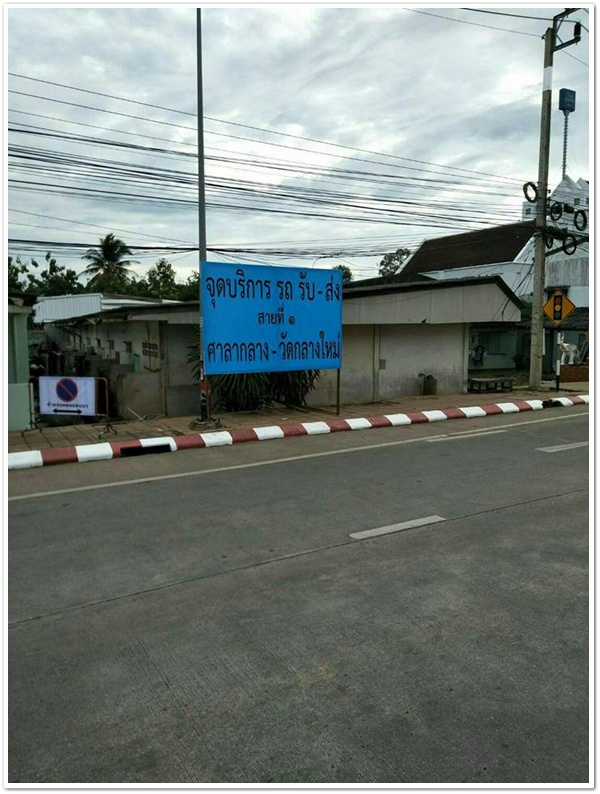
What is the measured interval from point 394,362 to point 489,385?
12.9 ft

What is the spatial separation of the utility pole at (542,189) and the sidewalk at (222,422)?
2.02m

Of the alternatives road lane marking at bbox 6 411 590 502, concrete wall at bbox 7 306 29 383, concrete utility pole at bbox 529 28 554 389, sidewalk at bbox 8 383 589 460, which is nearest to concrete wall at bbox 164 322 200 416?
sidewalk at bbox 8 383 589 460

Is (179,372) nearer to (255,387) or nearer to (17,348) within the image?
(255,387)

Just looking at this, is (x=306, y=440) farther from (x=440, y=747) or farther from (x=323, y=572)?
(x=440, y=747)

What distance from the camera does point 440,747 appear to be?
293 centimetres

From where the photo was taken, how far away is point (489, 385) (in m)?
19.9

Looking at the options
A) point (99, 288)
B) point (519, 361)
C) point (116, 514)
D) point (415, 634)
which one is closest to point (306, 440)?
point (116, 514)

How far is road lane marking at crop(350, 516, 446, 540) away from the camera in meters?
6.01

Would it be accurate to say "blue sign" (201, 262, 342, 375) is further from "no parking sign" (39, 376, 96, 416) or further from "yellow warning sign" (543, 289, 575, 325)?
"yellow warning sign" (543, 289, 575, 325)

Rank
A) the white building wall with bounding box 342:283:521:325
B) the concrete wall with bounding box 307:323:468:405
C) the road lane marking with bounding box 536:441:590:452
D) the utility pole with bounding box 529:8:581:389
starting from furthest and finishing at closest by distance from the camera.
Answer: the utility pole with bounding box 529:8:581:389
the concrete wall with bounding box 307:323:468:405
the white building wall with bounding box 342:283:521:325
the road lane marking with bounding box 536:441:590:452

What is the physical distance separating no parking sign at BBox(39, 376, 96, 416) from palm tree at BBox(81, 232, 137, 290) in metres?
37.0

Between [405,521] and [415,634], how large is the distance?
2468 mm

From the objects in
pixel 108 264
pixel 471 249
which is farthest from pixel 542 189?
pixel 108 264

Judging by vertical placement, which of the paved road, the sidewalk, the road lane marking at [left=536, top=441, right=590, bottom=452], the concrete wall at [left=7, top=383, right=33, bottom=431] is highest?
the concrete wall at [left=7, top=383, right=33, bottom=431]
